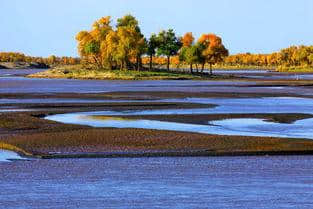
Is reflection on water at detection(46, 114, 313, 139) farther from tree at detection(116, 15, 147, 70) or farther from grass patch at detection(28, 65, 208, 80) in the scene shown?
tree at detection(116, 15, 147, 70)

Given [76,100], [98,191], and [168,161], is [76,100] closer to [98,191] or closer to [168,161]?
[168,161]

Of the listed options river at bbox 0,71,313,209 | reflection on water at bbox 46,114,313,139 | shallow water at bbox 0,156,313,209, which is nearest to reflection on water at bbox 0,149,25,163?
river at bbox 0,71,313,209

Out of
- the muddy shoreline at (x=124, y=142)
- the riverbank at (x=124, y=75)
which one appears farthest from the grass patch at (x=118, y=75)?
the muddy shoreline at (x=124, y=142)

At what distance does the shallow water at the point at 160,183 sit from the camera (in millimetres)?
17281

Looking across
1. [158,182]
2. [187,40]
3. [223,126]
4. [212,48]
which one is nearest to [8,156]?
[158,182]

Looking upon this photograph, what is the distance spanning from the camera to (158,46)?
14125cm

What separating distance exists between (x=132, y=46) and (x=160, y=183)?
10997 cm

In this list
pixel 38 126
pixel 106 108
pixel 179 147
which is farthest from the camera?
pixel 106 108

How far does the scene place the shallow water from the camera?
56.7ft

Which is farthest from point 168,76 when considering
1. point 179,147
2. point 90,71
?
point 179,147

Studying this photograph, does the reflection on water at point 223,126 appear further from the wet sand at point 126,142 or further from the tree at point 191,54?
the tree at point 191,54

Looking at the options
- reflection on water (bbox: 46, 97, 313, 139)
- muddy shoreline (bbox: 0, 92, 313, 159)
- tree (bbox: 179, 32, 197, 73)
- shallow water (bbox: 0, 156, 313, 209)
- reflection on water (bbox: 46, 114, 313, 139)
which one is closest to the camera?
shallow water (bbox: 0, 156, 313, 209)

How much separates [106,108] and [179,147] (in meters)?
22.2

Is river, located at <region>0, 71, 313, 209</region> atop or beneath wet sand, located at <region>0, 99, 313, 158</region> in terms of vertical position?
atop
